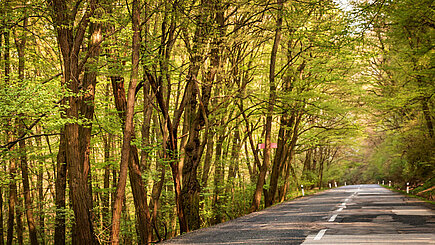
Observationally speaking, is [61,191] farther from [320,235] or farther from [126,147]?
[320,235]

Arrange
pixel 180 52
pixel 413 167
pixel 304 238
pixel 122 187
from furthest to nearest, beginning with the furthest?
pixel 413 167, pixel 180 52, pixel 122 187, pixel 304 238

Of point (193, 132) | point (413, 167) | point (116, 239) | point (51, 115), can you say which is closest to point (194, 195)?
point (193, 132)

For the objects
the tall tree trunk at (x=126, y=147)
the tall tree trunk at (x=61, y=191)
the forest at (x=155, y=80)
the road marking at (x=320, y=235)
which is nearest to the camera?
the road marking at (x=320, y=235)

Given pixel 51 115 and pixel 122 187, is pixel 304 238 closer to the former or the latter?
pixel 122 187

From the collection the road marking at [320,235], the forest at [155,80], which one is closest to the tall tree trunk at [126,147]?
the forest at [155,80]

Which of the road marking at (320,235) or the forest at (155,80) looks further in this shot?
the forest at (155,80)

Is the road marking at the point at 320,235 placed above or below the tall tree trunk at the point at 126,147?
below

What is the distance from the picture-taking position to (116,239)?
33.6 feet

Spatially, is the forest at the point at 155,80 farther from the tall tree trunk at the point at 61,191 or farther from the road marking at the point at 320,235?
the road marking at the point at 320,235

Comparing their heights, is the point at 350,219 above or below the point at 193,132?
below

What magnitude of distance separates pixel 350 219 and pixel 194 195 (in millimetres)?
5827

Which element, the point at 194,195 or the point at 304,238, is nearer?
the point at 304,238

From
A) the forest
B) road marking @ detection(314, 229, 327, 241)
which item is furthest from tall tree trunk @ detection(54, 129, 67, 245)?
road marking @ detection(314, 229, 327, 241)

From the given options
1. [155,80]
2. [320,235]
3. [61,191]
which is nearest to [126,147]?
[155,80]
